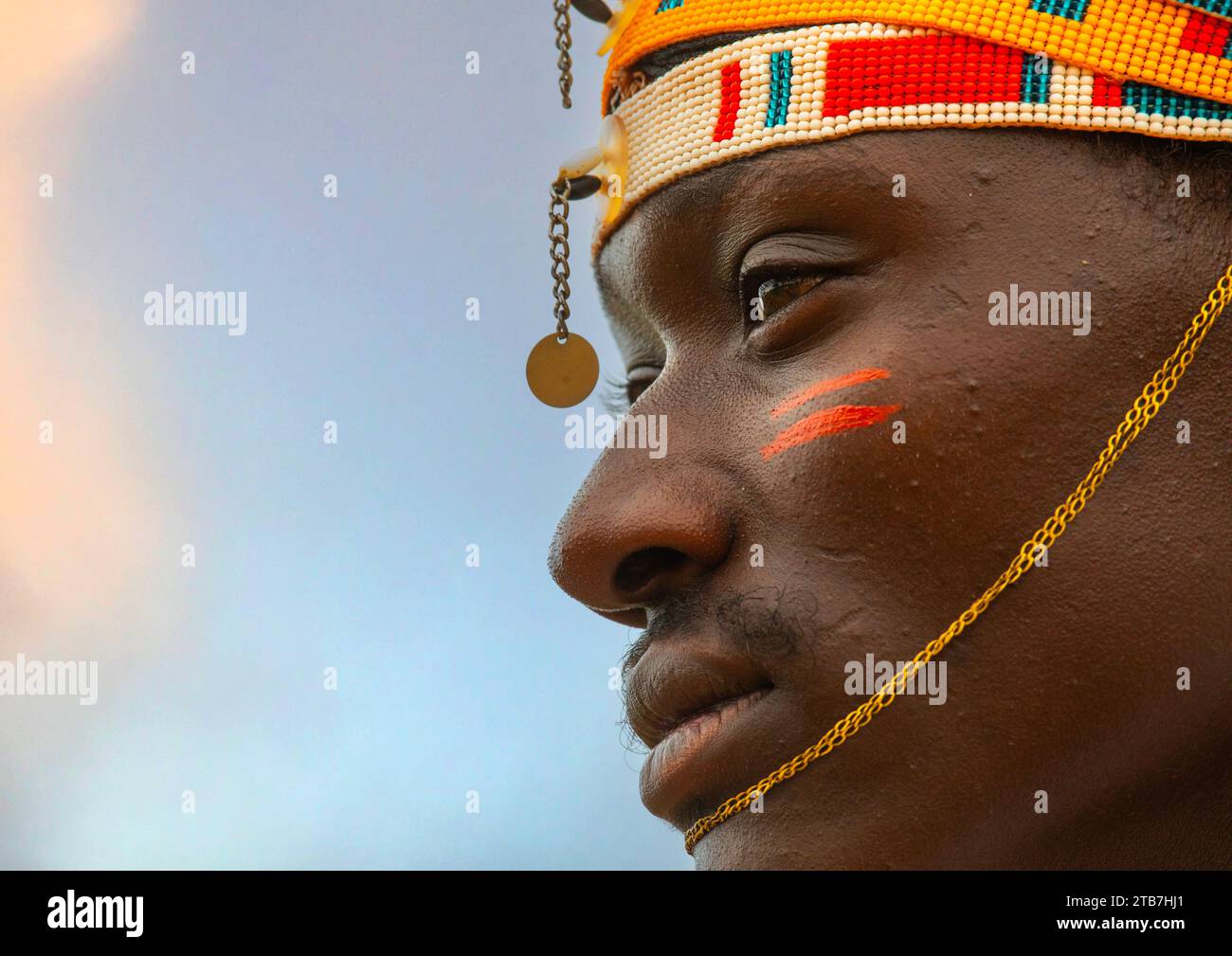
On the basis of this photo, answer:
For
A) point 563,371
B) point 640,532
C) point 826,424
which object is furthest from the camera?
point 563,371

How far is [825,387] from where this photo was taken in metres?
3.18

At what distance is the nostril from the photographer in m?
3.30

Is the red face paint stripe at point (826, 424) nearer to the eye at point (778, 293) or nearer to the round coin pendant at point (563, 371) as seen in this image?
the eye at point (778, 293)

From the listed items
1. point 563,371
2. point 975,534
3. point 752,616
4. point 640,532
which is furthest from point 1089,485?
point 563,371

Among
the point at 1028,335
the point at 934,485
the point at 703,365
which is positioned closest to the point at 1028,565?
the point at 934,485

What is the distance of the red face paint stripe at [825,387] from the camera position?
10.3ft

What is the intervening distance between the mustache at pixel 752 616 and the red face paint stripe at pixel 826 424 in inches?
10.3

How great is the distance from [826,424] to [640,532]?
0.41 metres

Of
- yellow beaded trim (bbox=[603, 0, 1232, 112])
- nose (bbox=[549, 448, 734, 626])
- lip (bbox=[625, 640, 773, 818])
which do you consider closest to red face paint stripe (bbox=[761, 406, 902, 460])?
nose (bbox=[549, 448, 734, 626])

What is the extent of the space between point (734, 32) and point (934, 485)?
1.06 meters

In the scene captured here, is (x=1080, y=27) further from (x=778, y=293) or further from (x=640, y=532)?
(x=640, y=532)

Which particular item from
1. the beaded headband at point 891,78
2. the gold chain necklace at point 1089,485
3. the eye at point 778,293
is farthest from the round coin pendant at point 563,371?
the gold chain necklace at point 1089,485

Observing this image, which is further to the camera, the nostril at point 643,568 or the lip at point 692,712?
the nostril at point 643,568

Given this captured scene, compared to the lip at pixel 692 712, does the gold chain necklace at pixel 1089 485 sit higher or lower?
higher
